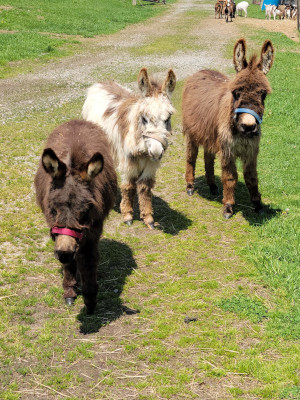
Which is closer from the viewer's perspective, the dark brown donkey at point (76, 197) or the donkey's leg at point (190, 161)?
the dark brown donkey at point (76, 197)

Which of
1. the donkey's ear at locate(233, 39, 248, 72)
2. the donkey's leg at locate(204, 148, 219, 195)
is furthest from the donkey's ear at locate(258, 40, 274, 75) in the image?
the donkey's leg at locate(204, 148, 219, 195)

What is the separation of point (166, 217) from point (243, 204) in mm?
1388

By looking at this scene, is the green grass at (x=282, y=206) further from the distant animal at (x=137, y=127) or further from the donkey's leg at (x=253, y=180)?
the distant animal at (x=137, y=127)

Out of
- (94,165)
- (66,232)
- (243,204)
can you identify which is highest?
(94,165)

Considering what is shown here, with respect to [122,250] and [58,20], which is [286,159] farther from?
[58,20]

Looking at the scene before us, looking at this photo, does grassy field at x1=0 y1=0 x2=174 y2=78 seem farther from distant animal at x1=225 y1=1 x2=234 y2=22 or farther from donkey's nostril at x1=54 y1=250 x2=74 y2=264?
donkey's nostril at x1=54 y1=250 x2=74 y2=264

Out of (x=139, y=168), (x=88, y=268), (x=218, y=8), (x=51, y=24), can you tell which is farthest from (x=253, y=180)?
(x=218, y=8)

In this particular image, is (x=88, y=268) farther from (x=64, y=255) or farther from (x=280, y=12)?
(x=280, y=12)

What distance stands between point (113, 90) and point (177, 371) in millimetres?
4596

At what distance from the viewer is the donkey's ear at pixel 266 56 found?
6.04 meters

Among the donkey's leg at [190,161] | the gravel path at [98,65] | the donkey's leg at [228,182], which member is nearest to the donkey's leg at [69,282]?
the donkey's leg at [228,182]

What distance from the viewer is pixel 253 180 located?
22.0ft

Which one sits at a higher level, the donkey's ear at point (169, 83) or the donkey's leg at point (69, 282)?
the donkey's ear at point (169, 83)

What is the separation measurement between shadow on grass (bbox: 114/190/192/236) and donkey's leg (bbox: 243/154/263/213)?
1.06 m
